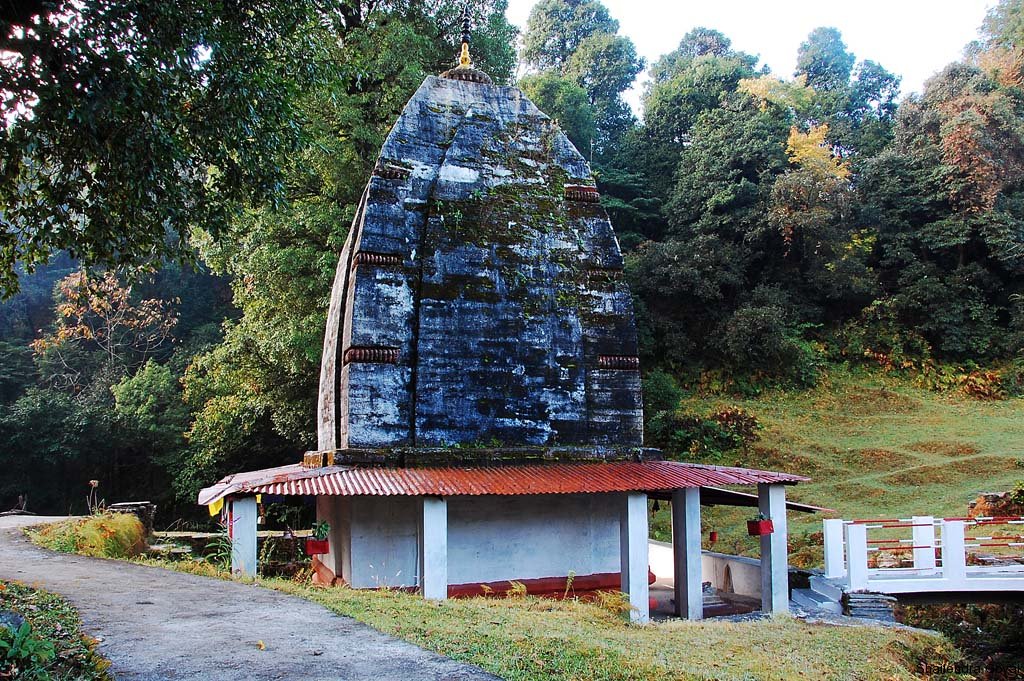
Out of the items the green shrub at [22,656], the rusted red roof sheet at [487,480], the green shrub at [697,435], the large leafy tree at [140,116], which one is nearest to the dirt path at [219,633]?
the green shrub at [22,656]

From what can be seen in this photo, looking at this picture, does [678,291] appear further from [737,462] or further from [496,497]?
[496,497]

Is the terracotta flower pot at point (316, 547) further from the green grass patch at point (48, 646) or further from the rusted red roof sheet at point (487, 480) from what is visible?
the green grass patch at point (48, 646)

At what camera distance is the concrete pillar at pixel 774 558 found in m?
11.5

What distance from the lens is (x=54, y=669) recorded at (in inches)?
178

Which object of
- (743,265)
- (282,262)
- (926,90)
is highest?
(926,90)

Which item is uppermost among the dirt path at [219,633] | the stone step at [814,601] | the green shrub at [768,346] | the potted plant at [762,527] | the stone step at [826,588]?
the green shrub at [768,346]

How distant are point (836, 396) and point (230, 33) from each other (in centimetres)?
2467

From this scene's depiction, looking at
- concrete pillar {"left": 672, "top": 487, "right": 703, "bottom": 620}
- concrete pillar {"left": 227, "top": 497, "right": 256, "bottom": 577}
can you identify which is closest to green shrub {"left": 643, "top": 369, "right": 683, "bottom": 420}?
concrete pillar {"left": 672, "top": 487, "right": 703, "bottom": 620}

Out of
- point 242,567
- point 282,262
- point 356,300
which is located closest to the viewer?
point 242,567

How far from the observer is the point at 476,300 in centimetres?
1170

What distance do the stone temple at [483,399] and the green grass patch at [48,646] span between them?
3.22m

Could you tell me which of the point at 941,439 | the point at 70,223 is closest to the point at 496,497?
the point at 70,223

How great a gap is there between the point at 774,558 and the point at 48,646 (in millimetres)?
9523

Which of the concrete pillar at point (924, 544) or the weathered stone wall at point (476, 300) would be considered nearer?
the weathered stone wall at point (476, 300)
